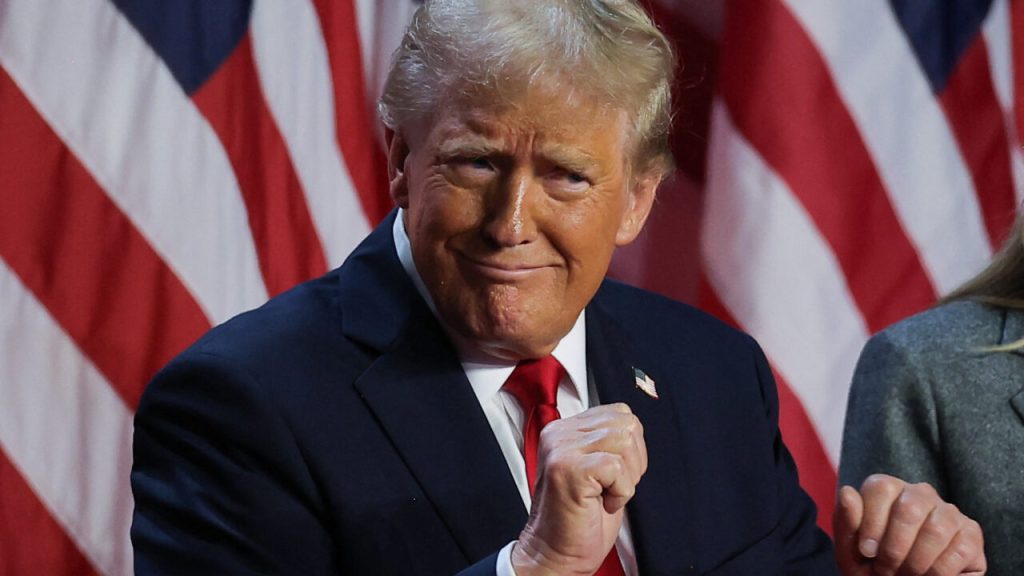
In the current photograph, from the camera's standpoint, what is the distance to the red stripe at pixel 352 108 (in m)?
2.38

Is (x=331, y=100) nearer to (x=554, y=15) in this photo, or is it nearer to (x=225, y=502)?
(x=554, y=15)

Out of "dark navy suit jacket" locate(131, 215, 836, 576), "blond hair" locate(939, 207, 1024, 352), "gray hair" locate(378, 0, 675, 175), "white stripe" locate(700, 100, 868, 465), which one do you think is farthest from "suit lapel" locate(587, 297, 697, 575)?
"white stripe" locate(700, 100, 868, 465)

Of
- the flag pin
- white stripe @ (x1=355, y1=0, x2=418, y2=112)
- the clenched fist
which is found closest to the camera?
the clenched fist

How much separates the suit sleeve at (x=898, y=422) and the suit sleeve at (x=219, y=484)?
77cm

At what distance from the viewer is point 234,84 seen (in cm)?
233

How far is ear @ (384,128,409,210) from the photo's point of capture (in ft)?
5.47

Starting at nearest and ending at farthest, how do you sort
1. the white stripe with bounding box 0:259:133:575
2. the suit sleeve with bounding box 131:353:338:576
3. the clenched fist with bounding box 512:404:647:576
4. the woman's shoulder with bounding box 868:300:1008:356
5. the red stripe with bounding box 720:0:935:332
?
the clenched fist with bounding box 512:404:647:576
the suit sleeve with bounding box 131:353:338:576
the woman's shoulder with bounding box 868:300:1008:356
the white stripe with bounding box 0:259:133:575
the red stripe with bounding box 720:0:935:332

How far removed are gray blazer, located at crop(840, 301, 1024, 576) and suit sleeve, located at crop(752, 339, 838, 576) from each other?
0.15m

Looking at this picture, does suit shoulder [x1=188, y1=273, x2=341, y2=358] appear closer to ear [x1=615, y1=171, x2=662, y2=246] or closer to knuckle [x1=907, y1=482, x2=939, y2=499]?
ear [x1=615, y1=171, x2=662, y2=246]

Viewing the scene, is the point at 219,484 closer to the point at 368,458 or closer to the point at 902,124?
the point at 368,458

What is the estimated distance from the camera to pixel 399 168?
168 cm

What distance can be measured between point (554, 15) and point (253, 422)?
508 millimetres

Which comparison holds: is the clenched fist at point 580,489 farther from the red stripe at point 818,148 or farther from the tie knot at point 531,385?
the red stripe at point 818,148

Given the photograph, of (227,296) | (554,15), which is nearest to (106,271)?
(227,296)
